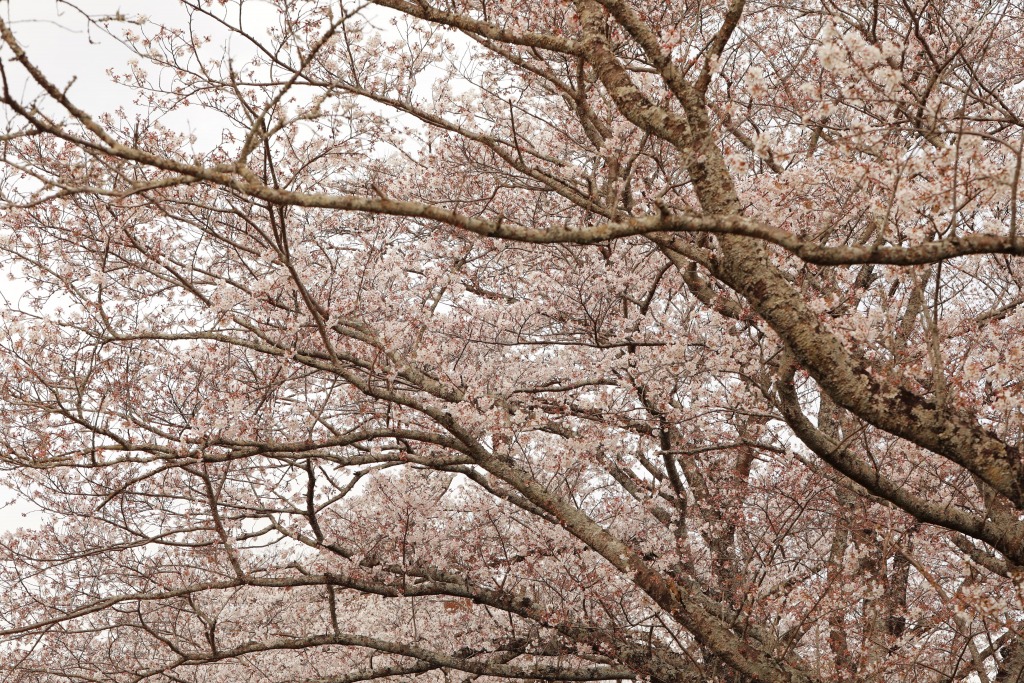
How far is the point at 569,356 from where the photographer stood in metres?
8.46

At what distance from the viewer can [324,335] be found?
→ 4965mm

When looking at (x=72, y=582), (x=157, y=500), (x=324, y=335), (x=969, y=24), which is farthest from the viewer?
(x=72, y=582)

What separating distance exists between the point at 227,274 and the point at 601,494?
4.99 m

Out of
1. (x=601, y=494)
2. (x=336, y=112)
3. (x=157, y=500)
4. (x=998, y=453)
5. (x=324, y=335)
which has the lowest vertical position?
(x=998, y=453)

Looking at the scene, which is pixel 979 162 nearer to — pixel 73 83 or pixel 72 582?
pixel 73 83

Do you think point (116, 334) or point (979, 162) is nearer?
point (979, 162)

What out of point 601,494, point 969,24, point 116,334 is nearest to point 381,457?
point 116,334

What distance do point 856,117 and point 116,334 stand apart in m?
5.62

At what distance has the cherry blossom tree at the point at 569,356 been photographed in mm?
4246

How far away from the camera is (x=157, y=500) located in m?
7.50

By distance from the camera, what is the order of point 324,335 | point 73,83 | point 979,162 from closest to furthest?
1. point 73,83
2. point 979,162
3. point 324,335

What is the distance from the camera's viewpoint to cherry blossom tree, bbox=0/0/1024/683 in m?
4.25

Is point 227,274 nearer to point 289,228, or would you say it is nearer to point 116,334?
point 289,228

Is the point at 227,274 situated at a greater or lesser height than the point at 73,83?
greater
